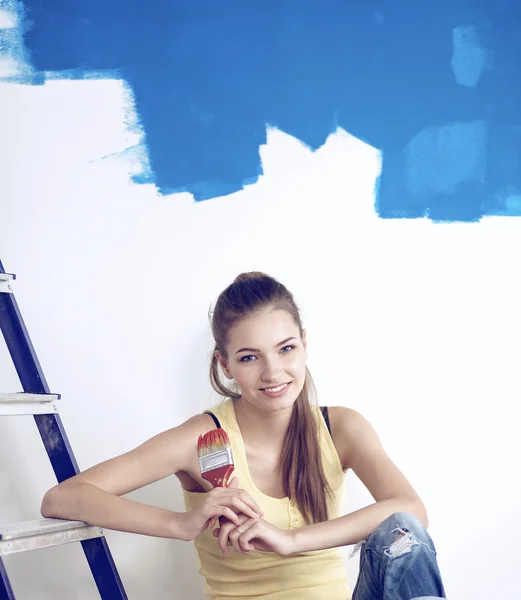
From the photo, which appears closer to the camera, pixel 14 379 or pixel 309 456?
pixel 309 456

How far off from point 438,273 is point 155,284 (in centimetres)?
83

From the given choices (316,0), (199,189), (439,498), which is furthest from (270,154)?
(439,498)

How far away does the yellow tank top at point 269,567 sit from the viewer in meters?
1.81

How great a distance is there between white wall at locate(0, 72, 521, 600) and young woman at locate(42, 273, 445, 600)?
29 cm

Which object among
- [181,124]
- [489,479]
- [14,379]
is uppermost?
[181,124]

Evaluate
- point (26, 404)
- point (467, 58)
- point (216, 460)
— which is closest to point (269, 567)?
point (216, 460)

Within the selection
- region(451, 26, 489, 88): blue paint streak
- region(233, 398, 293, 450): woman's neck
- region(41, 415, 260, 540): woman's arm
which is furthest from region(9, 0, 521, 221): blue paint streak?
region(41, 415, 260, 540): woman's arm

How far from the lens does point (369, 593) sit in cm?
150

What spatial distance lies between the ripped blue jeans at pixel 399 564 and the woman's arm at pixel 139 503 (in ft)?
0.81

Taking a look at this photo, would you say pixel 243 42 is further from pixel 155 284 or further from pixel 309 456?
pixel 309 456

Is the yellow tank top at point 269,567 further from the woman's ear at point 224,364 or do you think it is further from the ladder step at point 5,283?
the ladder step at point 5,283

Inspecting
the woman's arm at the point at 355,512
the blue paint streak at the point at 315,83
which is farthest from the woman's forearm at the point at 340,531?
the blue paint streak at the point at 315,83

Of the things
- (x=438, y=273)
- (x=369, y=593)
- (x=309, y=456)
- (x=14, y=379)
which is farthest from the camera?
(x=438, y=273)

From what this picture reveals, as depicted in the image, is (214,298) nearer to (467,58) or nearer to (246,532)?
(246,532)
